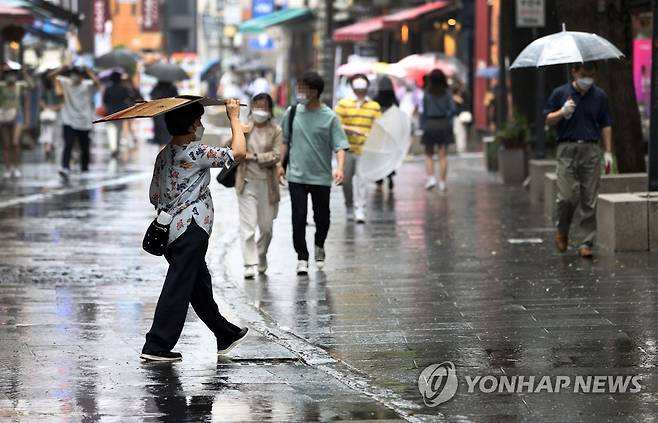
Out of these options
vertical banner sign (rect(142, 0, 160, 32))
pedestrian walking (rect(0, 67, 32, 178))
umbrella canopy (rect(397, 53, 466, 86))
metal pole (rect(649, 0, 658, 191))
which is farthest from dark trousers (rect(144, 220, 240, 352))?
vertical banner sign (rect(142, 0, 160, 32))

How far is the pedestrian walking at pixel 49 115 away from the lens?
31641mm

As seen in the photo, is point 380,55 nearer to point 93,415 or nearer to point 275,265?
point 275,265

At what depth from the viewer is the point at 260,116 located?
13.9m

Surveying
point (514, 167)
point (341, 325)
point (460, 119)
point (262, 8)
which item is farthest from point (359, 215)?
point (262, 8)

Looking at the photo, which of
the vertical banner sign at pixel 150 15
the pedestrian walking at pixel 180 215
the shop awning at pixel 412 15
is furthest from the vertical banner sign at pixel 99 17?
the pedestrian walking at pixel 180 215

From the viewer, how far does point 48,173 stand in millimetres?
27766

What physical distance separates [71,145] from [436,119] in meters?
6.49

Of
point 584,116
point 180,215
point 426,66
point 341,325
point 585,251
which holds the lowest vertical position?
point 341,325

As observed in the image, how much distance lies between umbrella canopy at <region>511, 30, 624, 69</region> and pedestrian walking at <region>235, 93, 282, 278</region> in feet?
8.40

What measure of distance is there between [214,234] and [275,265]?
2.98m

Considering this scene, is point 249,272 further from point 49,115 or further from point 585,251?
point 49,115

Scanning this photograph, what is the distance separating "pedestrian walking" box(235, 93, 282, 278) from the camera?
14.0 metres

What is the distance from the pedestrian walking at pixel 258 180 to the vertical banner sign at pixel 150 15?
277 ft

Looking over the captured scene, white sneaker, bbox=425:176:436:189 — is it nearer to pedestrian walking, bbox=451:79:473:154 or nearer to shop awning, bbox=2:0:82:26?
pedestrian walking, bbox=451:79:473:154
